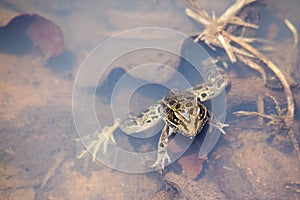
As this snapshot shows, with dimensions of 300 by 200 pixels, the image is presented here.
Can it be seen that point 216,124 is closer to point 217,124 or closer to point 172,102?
point 217,124

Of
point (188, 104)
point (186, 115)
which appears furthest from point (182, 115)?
point (188, 104)

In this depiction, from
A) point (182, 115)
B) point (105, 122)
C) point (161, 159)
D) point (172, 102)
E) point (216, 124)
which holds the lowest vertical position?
point (105, 122)

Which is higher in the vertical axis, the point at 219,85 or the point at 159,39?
the point at 219,85

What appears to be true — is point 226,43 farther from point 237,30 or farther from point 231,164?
point 231,164

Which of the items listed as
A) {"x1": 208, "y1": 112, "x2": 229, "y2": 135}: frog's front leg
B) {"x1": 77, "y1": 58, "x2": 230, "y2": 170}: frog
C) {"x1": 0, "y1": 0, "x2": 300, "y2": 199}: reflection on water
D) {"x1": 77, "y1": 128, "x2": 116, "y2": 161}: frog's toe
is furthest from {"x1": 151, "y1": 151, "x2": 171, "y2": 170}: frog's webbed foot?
{"x1": 77, "y1": 128, "x2": 116, "y2": 161}: frog's toe

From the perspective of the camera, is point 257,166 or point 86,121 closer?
point 257,166

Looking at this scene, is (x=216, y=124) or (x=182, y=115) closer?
(x=182, y=115)

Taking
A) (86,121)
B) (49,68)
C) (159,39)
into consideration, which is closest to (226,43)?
(159,39)

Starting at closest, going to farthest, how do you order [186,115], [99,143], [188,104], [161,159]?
[186,115] < [188,104] < [161,159] < [99,143]
